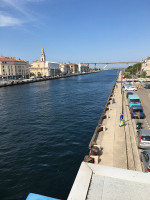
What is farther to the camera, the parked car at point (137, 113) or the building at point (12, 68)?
the building at point (12, 68)

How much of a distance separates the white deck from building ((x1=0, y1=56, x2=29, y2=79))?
10795 centimetres

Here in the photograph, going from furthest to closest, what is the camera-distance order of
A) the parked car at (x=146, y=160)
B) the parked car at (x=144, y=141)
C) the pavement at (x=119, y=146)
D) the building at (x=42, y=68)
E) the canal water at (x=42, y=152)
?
the building at (x=42, y=68), the parked car at (x=144, y=141), the canal water at (x=42, y=152), the pavement at (x=119, y=146), the parked car at (x=146, y=160)

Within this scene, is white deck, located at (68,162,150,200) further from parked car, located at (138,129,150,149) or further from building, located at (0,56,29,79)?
building, located at (0,56,29,79)

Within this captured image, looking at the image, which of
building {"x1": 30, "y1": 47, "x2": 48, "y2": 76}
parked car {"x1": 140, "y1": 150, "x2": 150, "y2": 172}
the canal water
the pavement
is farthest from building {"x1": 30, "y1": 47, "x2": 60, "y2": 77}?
parked car {"x1": 140, "y1": 150, "x2": 150, "y2": 172}

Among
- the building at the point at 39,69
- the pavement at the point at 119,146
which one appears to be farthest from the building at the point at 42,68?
the pavement at the point at 119,146

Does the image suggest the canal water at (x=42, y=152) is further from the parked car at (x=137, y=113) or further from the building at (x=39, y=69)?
the building at (x=39, y=69)

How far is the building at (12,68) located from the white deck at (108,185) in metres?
108

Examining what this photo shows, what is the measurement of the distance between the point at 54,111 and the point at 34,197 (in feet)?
88.2

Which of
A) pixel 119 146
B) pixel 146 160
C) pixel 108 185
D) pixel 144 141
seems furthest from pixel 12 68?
pixel 108 185

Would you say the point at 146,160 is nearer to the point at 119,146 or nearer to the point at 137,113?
the point at 119,146

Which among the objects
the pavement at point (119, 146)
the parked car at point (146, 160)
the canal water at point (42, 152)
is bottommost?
the canal water at point (42, 152)

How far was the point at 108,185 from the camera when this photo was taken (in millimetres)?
4961

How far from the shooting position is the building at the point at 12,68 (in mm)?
109562

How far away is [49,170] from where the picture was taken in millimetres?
12938
